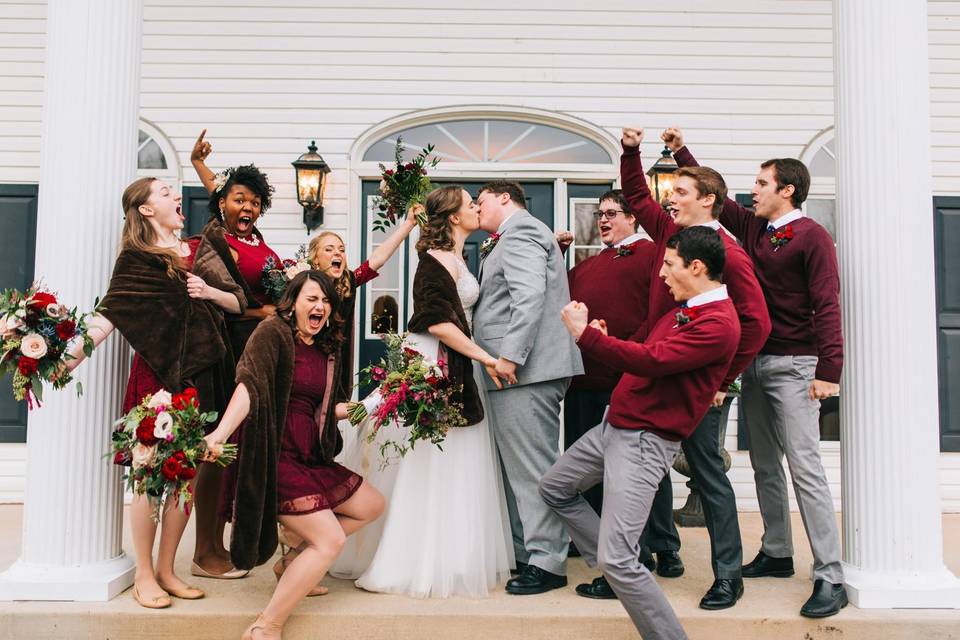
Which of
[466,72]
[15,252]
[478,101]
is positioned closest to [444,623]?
[478,101]

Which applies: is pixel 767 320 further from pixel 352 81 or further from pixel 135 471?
pixel 352 81

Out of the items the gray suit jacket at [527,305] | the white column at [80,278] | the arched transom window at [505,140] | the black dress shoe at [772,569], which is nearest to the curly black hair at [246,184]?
the white column at [80,278]

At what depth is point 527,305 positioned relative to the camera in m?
3.80

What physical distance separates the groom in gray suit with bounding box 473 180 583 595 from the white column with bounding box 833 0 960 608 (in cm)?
144

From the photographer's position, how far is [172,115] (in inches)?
244

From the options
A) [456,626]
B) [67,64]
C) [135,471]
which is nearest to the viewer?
[135,471]

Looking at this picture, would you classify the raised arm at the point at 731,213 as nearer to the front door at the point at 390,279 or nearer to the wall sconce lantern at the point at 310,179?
the front door at the point at 390,279

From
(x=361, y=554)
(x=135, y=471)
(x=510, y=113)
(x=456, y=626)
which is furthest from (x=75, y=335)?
(x=510, y=113)

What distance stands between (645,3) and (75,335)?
5246mm

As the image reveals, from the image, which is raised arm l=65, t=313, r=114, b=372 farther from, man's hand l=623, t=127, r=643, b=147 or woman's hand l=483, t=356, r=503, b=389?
man's hand l=623, t=127, r=643, b=147

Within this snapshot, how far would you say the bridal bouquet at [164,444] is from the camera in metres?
2.88

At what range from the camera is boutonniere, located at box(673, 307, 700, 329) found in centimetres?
304

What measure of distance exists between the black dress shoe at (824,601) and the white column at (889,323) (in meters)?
0.09

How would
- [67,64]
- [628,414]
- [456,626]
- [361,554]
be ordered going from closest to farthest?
[628,414], [456,626], [67,64], [361,554]
